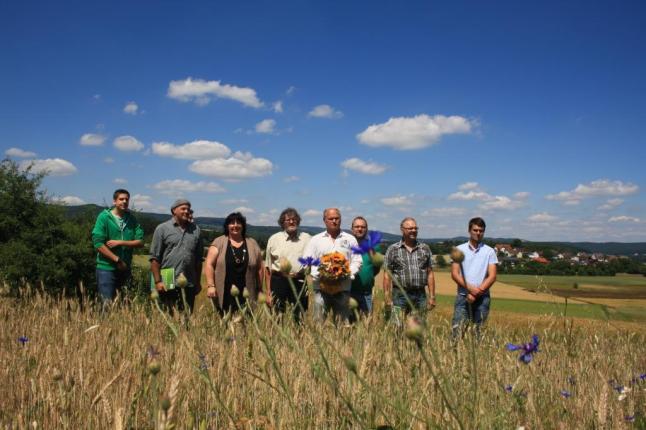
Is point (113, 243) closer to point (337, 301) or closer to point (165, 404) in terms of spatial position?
point (337, 301)

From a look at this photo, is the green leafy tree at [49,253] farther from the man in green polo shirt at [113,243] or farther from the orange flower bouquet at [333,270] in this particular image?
the orange flower bouquet at [333,270]

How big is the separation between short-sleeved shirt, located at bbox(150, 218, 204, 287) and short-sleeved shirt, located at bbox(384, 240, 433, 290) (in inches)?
91.5

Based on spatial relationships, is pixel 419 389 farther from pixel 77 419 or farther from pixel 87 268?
pixel 87 268

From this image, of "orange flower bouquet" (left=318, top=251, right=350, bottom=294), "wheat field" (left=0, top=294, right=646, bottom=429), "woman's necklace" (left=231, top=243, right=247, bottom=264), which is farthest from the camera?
"woman's necklace" (left=231, top=243, right=247, bottom=264)

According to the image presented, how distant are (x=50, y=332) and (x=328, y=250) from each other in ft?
9.24

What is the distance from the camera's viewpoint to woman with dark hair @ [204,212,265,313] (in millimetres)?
5156

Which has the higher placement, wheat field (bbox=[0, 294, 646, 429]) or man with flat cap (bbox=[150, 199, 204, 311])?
man with flat cap (bbox=[150, 199, 204, 311])

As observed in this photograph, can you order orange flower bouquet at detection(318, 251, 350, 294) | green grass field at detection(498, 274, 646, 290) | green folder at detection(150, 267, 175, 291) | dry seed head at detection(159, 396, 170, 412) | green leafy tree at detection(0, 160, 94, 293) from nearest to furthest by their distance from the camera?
dry seed head at detection(159, 396, 170, 412)
orange flower bouquet at detection(318, 251, 350, 294)
green folder at detection(150, 267, 175, 291)
green leafy tree at detection(0, 160, 94, 293)
green grass field at detection(498, 274, 646, 290)

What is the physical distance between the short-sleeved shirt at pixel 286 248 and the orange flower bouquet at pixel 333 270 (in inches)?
27.4

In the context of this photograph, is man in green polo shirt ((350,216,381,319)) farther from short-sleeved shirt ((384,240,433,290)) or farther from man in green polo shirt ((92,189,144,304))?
man in green polo shirt ((92,189,144,304))

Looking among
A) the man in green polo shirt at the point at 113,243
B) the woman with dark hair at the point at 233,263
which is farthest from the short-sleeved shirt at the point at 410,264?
the man in green polo shirt at the point at 113,243

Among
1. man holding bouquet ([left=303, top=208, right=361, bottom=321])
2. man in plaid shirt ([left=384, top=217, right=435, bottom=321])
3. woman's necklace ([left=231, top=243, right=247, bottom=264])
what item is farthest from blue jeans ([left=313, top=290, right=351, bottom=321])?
woman's necklace ([left=231, top=243, right=247, bottom=264])

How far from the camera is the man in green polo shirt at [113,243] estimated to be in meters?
5.23

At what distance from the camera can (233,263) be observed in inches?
204
